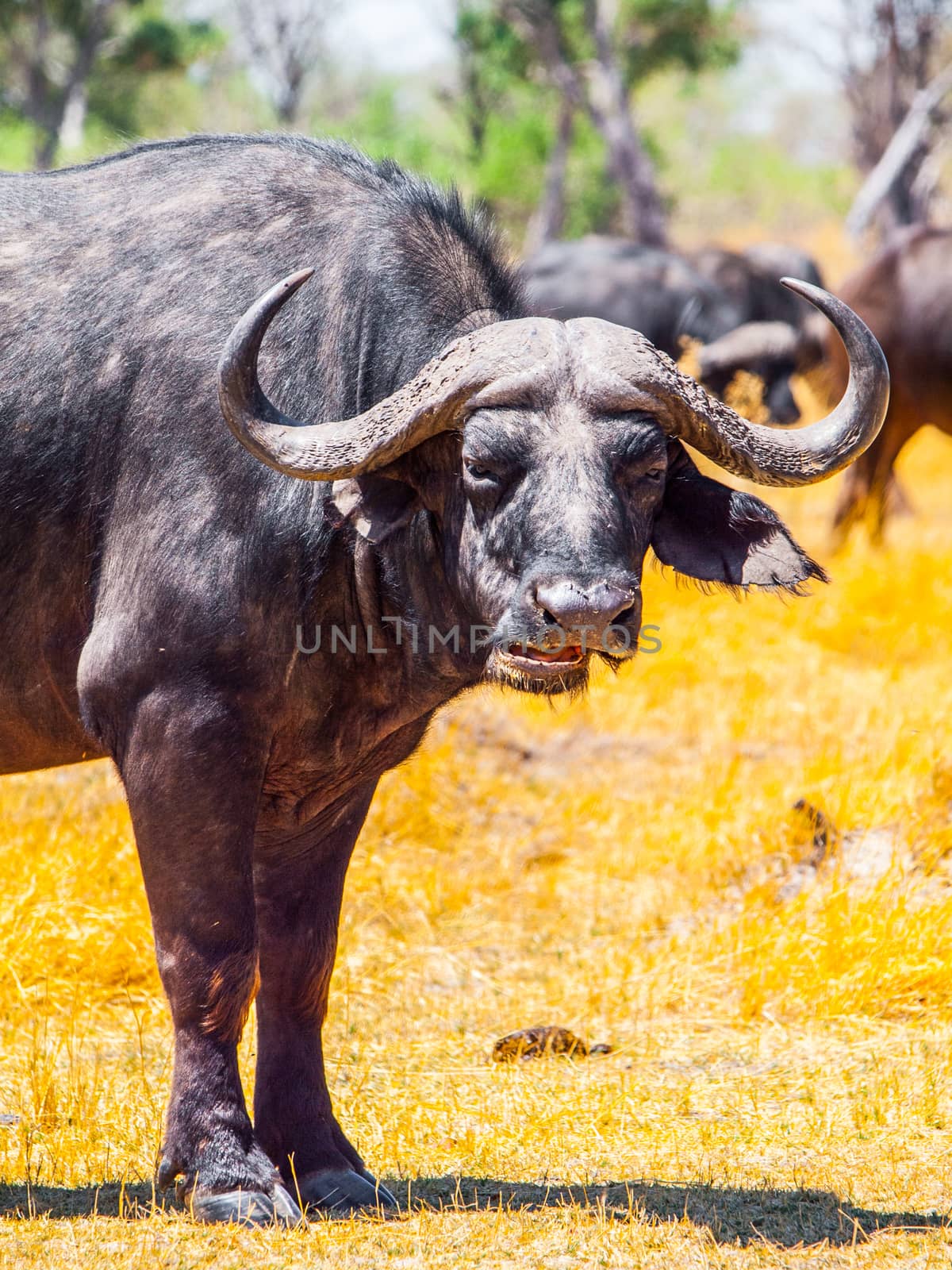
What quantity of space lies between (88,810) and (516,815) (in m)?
1.91

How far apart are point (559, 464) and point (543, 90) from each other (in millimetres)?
26066

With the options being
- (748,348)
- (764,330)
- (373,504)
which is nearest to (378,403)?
(373,504)

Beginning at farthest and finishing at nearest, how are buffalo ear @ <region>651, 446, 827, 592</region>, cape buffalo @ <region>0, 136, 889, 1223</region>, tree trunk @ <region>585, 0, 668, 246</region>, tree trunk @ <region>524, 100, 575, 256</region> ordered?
tree trunk @ <region>524, 100, 575, 256</region> → tree trunk @ <region>585, 0, 668, 246</region> → buffalo ear @ <region>651, 446, 827, 592</region> → cape buffalo @ <region>0, 136, 889, 1223</region>

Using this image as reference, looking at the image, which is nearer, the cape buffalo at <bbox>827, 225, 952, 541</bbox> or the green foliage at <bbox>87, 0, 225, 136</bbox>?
the cape buffalo at <bbox>827, 225, 952, 541</bbox>

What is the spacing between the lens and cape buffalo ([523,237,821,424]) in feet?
44.3

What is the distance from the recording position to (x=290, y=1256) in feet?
11.0

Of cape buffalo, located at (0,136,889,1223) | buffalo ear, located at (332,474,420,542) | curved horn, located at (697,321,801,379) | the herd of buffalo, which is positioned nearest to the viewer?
cape buffalo, located at (0,136,889,1223)

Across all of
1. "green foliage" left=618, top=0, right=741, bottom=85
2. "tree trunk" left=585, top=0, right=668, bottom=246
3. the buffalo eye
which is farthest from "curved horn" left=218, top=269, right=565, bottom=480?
"green foliage" left=618, top=0, right=741, bottom=85

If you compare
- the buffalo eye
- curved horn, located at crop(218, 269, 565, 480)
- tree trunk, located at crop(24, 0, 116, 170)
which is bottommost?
the buffalo eye

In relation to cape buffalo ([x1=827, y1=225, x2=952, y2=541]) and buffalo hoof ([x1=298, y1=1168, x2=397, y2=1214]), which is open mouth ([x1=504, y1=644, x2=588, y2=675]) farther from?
cape buffalo ([x1=827, y1=225, x2=952, y2=541])

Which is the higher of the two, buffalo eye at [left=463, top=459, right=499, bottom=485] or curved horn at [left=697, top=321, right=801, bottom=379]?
curved horn at [left=697, top=321, right=801, bottom=379]

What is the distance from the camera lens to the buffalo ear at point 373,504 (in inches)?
140

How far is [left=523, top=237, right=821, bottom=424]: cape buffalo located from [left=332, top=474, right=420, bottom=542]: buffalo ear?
31.6ft

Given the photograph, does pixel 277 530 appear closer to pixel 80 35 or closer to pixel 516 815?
pixel 516 815
